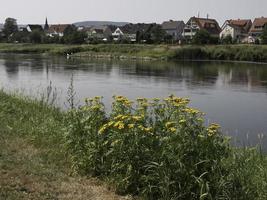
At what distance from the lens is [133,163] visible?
4.91 m

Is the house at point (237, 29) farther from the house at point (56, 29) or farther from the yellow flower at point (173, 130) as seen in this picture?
the yellow flower at point (173, 130)

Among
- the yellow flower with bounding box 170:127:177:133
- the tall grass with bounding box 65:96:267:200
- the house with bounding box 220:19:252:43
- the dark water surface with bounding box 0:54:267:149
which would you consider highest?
the house with bounding box 220:19:252:43

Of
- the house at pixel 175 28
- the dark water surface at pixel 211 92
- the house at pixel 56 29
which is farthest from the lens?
the house at pixel 56 29

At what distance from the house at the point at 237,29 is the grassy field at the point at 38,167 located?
8415cm

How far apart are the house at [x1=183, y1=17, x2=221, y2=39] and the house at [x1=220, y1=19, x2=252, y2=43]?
3.08 metres

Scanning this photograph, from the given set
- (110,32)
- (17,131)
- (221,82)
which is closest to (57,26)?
(110,32)

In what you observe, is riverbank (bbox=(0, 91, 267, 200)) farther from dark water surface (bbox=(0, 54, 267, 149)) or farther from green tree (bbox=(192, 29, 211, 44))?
green tree (bbox=(192, 29, 211, 44))

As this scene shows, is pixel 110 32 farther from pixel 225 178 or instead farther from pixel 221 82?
pixel 225 178

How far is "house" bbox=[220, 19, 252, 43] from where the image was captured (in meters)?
92.6

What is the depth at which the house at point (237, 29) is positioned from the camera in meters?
92.6

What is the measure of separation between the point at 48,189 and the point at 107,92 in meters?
18.2

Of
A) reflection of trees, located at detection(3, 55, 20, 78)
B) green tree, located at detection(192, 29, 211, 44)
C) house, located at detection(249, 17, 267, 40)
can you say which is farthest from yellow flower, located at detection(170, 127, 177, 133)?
house, located at detection(249, 17, 267, 40)

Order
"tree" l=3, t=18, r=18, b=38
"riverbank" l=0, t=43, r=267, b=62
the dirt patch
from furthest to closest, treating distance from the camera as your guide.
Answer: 1. "tree" l=3, t=18, r=18, b=38
2. "riverbank" l=0, t=43, r=267, b=62
3. the dirt patch

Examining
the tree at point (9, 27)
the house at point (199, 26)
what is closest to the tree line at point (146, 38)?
the tree at point (9, 27)
